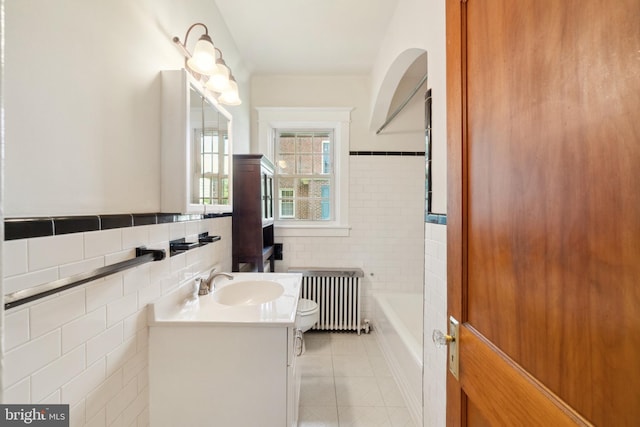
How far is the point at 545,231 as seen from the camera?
48 cm

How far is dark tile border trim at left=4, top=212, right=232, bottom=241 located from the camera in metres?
0.60

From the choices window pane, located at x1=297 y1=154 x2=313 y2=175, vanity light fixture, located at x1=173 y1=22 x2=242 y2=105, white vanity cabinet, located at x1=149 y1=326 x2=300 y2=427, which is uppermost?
vanity light fixture, located at x1=173 y1=22 x2=242 y2=105

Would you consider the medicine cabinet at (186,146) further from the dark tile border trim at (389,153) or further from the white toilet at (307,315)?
the dark tile border trim at (389,153)

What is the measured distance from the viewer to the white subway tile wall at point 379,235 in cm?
294

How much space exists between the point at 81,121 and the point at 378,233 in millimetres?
2610

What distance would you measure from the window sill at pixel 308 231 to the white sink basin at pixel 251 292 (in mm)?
1233

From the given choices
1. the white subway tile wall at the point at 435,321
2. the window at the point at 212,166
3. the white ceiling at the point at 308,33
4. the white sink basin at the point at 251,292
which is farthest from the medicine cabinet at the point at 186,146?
the white subway tile wall at the point at 435,321

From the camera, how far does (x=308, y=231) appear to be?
2.96 m

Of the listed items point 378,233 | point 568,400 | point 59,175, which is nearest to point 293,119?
point 378,233

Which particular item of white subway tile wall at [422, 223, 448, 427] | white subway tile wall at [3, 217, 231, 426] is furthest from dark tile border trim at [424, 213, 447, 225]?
white subway tile wall at [3, 217, 231, 426]

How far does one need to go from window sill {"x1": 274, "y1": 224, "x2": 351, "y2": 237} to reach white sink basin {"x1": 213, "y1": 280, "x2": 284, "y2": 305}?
4.05 feet

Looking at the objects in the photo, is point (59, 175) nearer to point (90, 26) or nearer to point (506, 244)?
point (90, 26)

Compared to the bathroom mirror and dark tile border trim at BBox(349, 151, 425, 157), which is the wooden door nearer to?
the bathroom mirror
